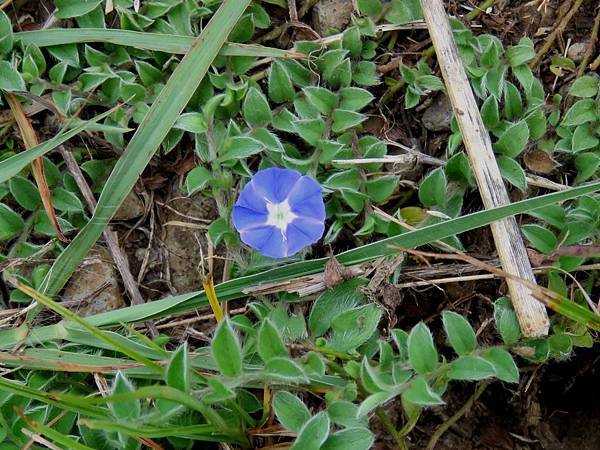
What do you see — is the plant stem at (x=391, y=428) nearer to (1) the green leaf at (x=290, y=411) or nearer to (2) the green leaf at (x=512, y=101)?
(1) the green leaf at (x=290, y=411)

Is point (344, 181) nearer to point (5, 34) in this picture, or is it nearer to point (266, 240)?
point (266, 240)

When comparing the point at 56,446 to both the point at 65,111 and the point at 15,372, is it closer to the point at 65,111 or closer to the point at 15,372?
the point at 15,372

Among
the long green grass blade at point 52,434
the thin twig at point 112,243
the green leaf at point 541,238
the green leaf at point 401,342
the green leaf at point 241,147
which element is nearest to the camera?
the long green grass blade at point 52,434

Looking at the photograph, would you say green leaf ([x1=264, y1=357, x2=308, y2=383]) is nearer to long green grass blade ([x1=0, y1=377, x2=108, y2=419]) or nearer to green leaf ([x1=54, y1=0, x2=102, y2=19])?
long green grass blade ([x1=0, y1=377, x2=108, y2=419])

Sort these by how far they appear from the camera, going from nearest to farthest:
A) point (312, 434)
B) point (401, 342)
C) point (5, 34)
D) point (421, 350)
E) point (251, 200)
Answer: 1. point (312, 434)
2. point (421, 350)
3. point (401, 342)
4. point (251, 200)
5. point (5, 34)

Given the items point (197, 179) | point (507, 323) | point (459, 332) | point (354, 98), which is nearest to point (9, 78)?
point (197, 179)

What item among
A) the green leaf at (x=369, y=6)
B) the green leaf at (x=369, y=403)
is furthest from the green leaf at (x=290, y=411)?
the green leaf at (x=369, y=6)

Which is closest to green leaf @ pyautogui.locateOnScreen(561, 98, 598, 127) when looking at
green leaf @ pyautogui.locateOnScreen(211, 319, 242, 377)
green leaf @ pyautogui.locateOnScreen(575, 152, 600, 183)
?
green leaf @ pyautogui.locateOnScreen(575, 152, 600, 183)
